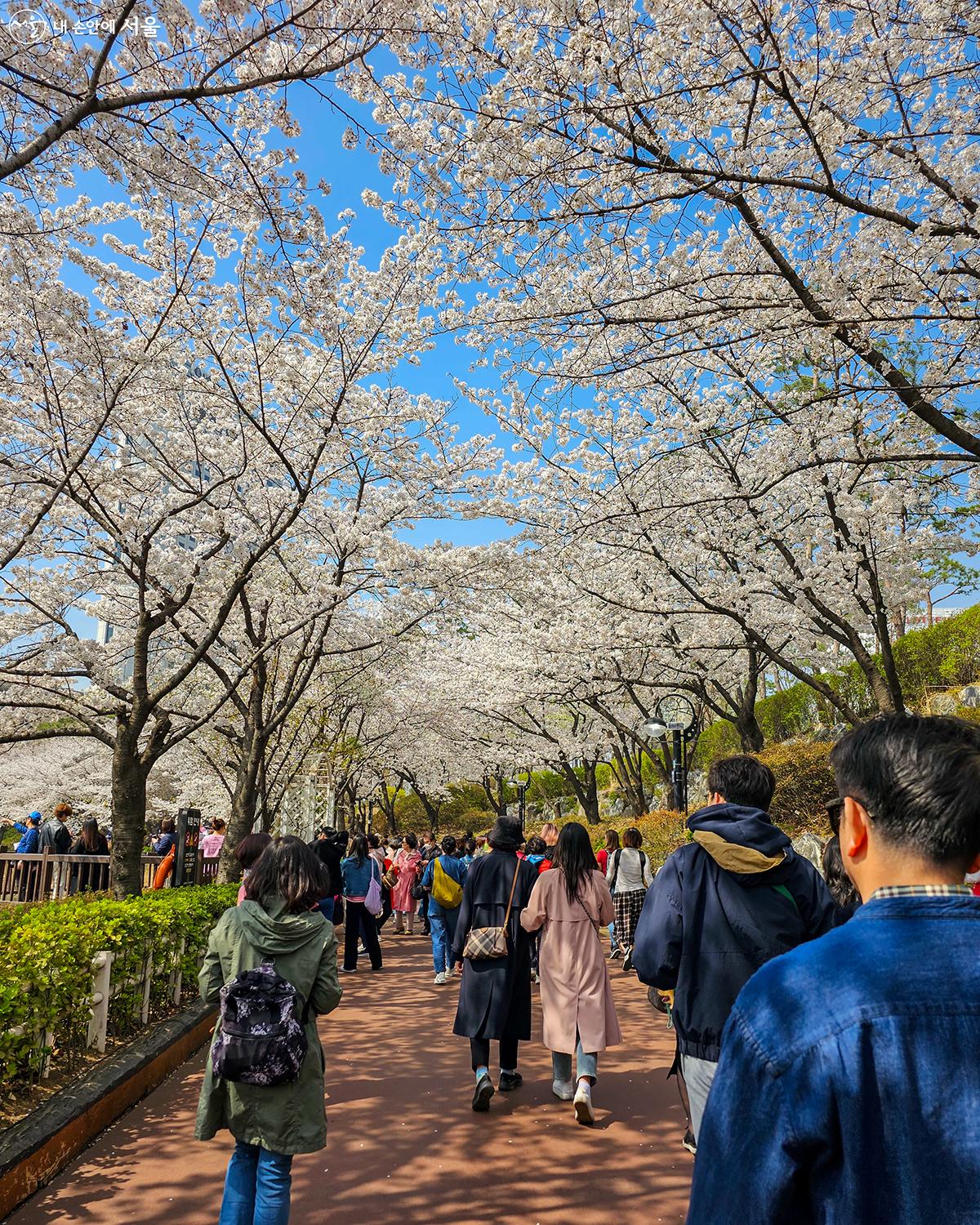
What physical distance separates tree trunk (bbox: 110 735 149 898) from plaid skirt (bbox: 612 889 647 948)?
5110 mm

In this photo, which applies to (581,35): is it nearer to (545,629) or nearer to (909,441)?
(909,441)

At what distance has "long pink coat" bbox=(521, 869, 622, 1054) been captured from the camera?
501cm

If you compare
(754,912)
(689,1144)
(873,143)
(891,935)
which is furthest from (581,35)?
(689,1144)

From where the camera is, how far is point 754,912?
2.95 metres

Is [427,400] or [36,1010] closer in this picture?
[36,1010]

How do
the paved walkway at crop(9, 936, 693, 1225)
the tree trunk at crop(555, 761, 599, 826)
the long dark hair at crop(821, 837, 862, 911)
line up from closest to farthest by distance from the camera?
the long dark hair at crop(821, 837, 862, 911) < the paved walkway at crop(9, 936, 693, 1225) < the tree trunk at crop(555, 761, 599, 826)

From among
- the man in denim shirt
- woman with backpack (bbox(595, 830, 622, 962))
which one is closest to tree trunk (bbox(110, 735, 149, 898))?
woman with backpack (bbox(595, 830, 622, 962))

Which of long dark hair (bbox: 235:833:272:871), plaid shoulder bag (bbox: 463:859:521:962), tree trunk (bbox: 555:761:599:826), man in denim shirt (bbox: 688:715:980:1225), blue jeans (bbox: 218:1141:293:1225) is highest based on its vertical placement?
tree trunk (bbox: 555:761:599:826)

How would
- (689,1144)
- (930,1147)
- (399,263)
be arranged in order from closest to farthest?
(930,1147) → (689,1144) → (399,263)

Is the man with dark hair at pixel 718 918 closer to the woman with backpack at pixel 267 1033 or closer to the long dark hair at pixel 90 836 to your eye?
the woman with backpack at pixel 267 1033

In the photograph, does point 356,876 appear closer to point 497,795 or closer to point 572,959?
point 572,959

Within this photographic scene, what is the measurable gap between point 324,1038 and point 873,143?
7697mm

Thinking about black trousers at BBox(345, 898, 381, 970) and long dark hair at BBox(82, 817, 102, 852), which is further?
long dark hair at BBox(82, 817, 102, 852)

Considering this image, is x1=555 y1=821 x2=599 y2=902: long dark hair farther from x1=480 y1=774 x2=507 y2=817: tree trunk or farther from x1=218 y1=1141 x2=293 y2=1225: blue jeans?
x1=480 y1=774 x2=507 y2=817: tree trunk
